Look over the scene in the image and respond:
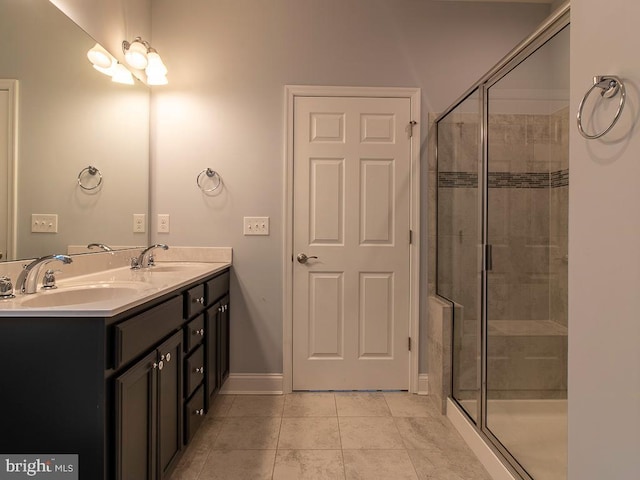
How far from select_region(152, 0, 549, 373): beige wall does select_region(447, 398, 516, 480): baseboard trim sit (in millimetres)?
A: 456

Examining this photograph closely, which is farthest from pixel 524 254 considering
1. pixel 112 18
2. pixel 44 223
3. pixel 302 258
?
pixel 112 18

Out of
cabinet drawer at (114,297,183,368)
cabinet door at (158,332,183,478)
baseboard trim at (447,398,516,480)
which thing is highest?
cabinet drawer at (114,297,183,368)

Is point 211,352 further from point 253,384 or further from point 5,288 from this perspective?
point 5,288

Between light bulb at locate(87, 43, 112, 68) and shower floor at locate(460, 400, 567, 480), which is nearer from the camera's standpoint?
shower floor at locate(460, 400, 567, 480)

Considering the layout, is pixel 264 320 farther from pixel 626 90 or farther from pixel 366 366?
pixel 626 90

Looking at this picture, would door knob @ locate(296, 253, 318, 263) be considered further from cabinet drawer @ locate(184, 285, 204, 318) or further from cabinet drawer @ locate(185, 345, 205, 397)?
cabinet drawer @ locate(185, 345, 205, 397)

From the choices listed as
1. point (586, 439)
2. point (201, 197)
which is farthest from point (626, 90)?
point (201, 197)

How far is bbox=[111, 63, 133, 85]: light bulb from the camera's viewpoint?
2.09 meters

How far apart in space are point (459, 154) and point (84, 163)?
2.13 m

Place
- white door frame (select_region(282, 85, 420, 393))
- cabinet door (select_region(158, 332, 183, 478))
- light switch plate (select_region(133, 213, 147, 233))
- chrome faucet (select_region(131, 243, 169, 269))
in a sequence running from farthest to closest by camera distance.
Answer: white door frame (select_region(282, 85, 420, 393)) → light switch plate (select_region(133, 213, 147, 233)) → chrome faucet (select_region(131, 243, 169, 269)) → cabinet door (select_region(158, 332, 183, 478))

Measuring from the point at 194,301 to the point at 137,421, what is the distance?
651 millimetres

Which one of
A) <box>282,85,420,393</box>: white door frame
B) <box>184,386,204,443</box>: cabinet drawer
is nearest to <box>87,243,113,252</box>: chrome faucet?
<box>184,386,204,443</box>: cabinet drawer

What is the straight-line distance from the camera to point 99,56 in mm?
1941
